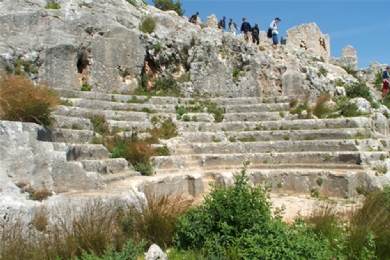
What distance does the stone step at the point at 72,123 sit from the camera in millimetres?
10298

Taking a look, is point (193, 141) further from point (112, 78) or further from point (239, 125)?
point (112, 78)

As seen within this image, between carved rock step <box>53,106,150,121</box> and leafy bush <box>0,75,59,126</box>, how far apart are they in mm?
2379

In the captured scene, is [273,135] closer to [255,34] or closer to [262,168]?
[262,168]

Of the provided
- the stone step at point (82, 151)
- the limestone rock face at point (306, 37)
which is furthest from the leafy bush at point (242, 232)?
the limestone rock face at point (306, 37)

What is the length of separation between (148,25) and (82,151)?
10.1 m

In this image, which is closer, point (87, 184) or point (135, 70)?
point (87, 184)

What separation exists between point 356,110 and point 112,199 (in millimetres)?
9765

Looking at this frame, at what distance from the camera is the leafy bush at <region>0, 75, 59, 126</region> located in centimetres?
792

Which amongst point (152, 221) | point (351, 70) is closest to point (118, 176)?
→ point (152, 221)

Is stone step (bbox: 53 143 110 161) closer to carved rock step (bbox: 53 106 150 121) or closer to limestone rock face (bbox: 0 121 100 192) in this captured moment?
limestone rock face (bbox: 0 121 100 192)

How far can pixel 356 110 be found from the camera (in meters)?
13.2

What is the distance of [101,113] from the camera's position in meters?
12.5

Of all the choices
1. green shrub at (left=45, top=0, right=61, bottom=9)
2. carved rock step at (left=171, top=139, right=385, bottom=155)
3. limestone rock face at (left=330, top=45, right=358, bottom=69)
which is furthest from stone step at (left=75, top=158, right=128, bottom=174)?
limestone rock face at (left=330, top=45, right=358, bottom=69)

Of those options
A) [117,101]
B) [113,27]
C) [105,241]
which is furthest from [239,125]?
[105,241]
